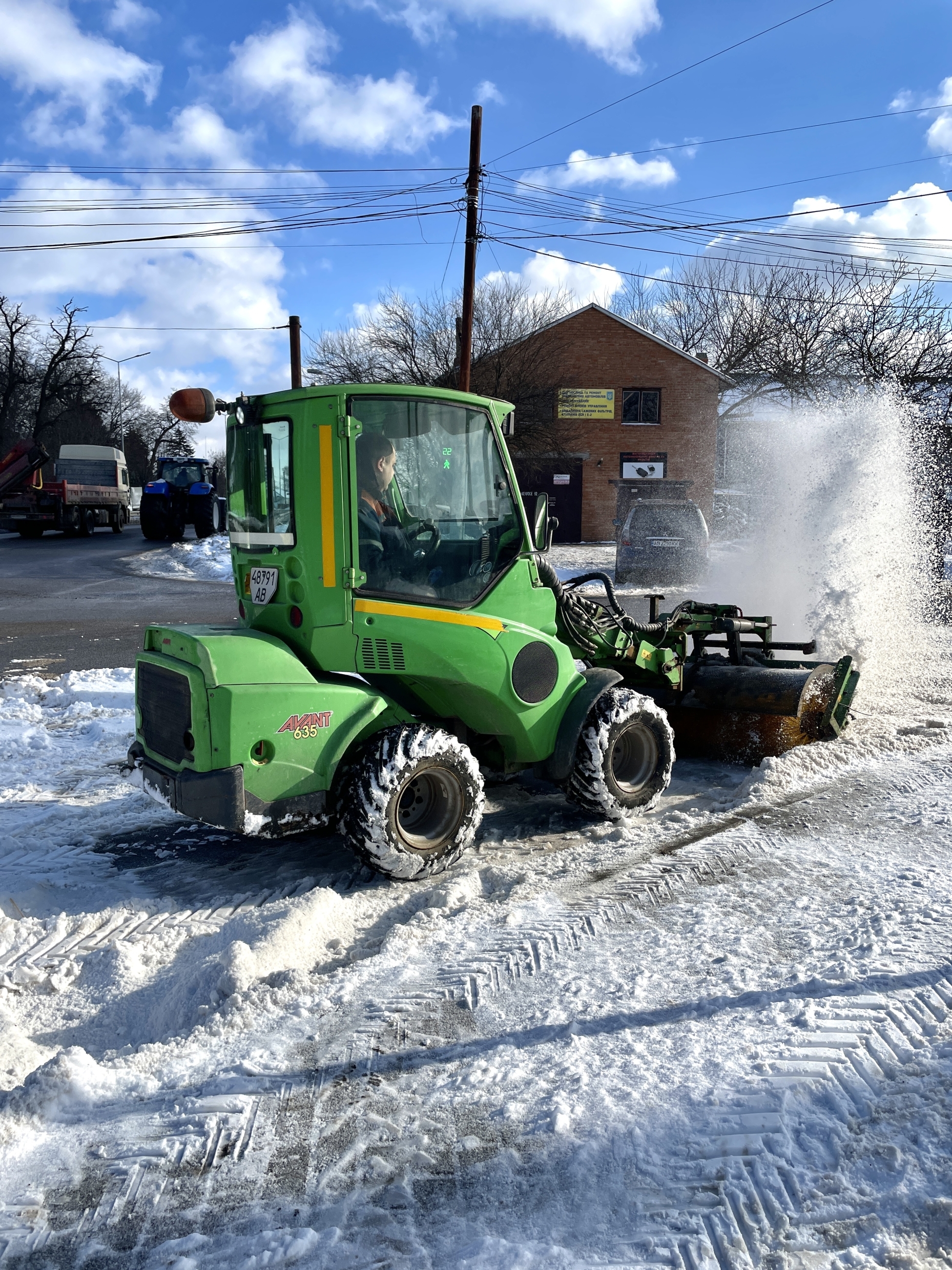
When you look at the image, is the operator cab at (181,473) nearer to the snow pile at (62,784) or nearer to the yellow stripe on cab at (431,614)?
the snow pile at (62,784)

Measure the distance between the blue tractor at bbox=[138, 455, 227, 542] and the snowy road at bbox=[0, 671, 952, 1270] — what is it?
87.4ft

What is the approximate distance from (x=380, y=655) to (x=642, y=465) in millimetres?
29284

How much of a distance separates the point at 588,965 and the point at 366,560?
6.85 feet

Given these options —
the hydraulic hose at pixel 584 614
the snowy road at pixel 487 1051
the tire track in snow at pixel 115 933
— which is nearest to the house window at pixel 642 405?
the hydraulic hose at pixel 584 614

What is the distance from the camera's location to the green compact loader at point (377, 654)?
4.20 m

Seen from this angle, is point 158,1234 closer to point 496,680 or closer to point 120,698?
point 496,680

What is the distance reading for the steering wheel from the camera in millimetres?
4648

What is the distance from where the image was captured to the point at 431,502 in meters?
4.74

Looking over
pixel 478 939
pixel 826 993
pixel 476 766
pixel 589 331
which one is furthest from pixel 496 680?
pixel 589 331

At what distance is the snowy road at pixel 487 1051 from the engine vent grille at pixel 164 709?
0.75 metres

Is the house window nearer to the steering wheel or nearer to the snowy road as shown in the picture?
the snowy road

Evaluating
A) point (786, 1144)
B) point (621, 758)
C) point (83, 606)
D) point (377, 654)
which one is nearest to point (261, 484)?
point (377, 654)

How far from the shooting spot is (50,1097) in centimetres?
289

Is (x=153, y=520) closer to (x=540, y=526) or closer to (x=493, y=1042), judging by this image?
(x=540, y=526)
